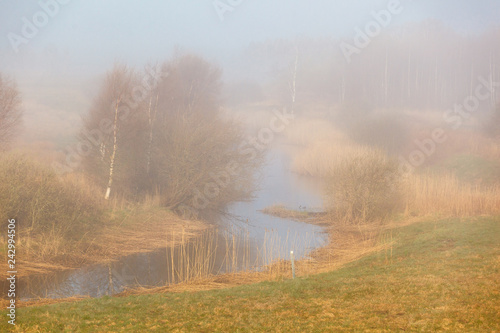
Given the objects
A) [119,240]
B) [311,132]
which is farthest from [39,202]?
Answer: [311,132]

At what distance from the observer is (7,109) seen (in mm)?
22109

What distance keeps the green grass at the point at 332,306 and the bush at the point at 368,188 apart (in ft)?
32.2

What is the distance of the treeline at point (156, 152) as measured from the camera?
2212 cm

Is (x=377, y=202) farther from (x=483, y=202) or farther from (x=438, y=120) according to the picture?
(x=438, y=120)

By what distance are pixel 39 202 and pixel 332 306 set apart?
11.7m

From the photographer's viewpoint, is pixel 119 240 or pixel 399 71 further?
pixel 399 71

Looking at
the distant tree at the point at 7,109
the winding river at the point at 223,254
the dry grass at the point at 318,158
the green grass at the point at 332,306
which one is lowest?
the winding river at the point at 223,254

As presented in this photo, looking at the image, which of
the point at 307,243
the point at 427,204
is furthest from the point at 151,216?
the point at 427,204

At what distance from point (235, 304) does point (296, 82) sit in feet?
177

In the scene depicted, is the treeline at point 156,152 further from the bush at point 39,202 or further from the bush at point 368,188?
the bush at point 368,188

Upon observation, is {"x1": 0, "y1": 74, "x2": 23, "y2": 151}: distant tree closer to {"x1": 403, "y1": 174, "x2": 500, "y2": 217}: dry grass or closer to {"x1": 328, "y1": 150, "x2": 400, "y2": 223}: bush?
{"x1": 328, "y1": 150, "x2": 400, "y2": 223}: bush

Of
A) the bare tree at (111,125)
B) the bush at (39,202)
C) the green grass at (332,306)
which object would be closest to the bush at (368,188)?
the green grass at (332,306)

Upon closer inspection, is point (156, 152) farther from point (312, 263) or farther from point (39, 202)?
point (312, 263)

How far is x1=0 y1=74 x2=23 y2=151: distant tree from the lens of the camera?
21891 mm
